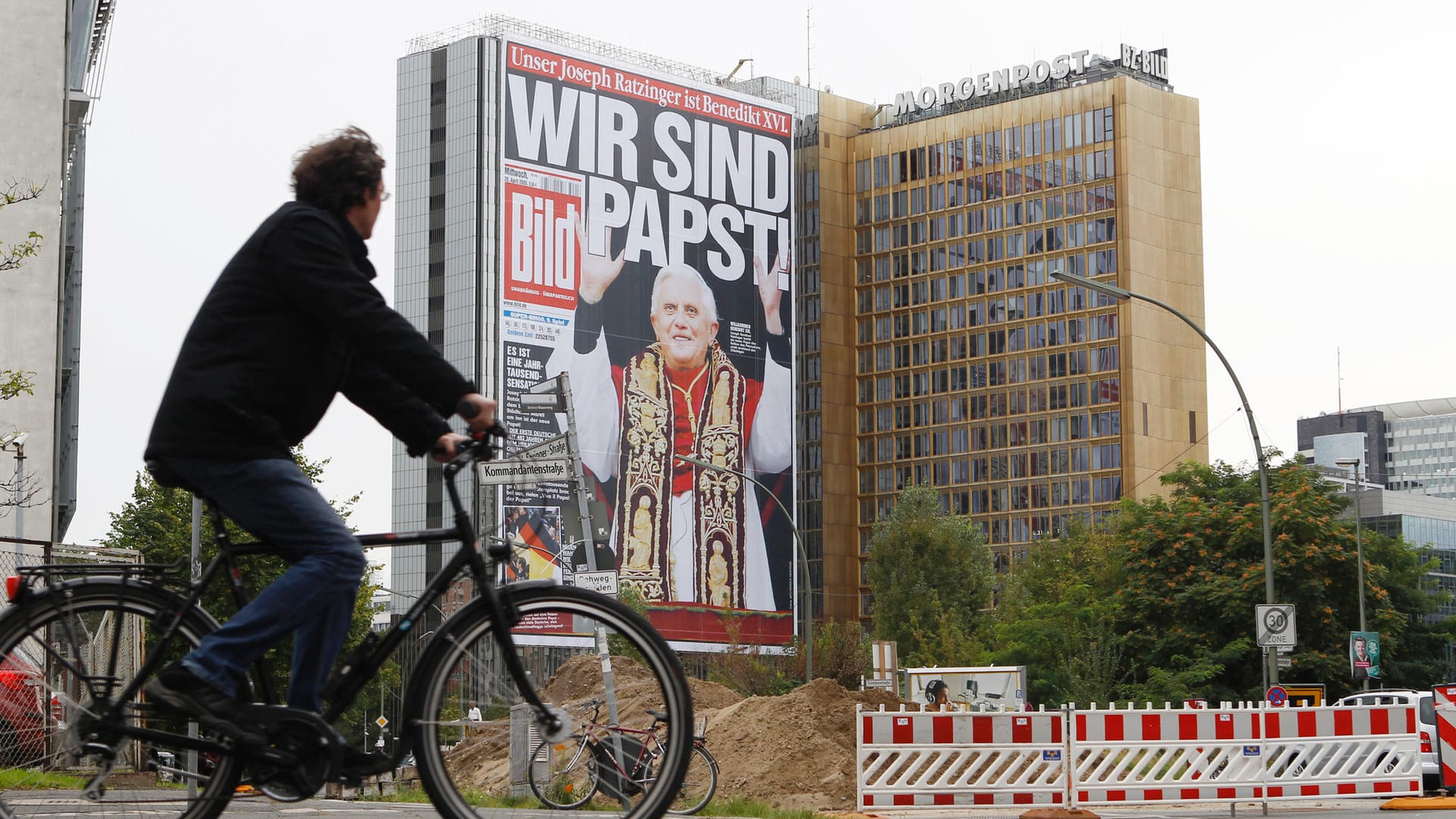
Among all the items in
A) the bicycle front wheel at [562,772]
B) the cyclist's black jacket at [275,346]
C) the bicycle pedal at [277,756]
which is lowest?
the bicycle front wheel at [562,772]

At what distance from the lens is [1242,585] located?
4569 cm

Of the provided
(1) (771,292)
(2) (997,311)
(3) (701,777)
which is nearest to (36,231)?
(3) (701,777)

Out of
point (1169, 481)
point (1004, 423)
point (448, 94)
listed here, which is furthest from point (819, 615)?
point (1169, 481)

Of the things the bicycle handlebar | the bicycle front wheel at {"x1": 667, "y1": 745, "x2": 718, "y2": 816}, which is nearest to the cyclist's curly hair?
the bicycle handlebar

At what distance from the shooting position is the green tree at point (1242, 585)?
45531mm

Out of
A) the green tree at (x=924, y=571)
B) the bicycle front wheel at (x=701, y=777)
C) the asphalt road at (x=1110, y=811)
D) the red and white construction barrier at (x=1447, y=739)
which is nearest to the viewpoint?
the asphalt road at (x=1110, y=811)

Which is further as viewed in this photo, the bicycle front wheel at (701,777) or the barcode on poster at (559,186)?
the barcode on poster at (559,186)

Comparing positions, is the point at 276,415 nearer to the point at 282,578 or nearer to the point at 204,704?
the point at 282,578

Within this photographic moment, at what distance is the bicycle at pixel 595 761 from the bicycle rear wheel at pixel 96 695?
91 centimetres

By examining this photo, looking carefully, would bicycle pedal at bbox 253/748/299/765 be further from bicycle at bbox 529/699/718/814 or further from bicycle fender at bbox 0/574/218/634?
bicycle at bbox 529/699/718/814

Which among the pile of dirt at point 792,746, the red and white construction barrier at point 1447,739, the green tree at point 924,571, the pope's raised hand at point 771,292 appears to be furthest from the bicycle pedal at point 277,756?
the pope's raised hand at point 771,292

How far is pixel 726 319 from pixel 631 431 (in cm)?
986

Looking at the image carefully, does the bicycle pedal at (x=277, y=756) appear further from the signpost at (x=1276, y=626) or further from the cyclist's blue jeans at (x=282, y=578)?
the signpost at (x=1276, y=626)

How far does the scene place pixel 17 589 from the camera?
5.18 metres
